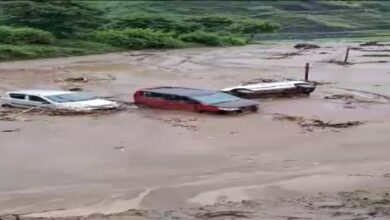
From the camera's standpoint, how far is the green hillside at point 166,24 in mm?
58719

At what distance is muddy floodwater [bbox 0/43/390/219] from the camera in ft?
61.1

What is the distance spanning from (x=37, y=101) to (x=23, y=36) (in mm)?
26608

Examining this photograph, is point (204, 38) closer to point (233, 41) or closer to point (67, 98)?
point (233, 41)

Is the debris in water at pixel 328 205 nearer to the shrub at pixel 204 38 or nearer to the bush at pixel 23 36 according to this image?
the bush at pixel 23 36

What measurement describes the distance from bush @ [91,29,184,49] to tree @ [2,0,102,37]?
1783 millimetres

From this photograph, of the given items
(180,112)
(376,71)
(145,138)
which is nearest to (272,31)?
(376,71)

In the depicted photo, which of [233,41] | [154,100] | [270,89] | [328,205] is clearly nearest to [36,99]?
[154,100]

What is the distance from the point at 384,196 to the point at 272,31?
53.8 m

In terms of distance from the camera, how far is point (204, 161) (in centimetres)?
2341

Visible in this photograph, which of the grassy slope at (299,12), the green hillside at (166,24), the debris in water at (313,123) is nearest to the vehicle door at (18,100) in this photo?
the debris in water at (313,123)

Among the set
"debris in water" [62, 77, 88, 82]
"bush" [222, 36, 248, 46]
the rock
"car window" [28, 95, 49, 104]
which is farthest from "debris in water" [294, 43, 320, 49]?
the rock

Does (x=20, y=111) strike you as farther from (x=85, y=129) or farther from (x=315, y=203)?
(x=315, y=203)

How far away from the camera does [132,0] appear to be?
3563 inches

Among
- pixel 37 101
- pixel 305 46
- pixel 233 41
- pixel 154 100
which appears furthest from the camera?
pixel 233 41
